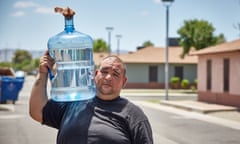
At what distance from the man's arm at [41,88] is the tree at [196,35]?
1400 inches

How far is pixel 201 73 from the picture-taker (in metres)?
25.4

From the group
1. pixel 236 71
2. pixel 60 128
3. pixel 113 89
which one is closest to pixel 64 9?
pixel 113 89

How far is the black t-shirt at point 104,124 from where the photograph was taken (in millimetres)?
3002

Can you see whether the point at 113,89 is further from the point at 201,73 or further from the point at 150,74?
the point at 150,74

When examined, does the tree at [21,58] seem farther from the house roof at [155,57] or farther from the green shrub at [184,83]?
the green shrub at [184,83]

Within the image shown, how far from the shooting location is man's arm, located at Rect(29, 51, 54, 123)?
320 cm

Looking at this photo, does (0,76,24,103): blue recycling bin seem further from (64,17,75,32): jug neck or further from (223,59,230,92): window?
(64,17,75,32): jug neck

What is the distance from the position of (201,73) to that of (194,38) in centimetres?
1326

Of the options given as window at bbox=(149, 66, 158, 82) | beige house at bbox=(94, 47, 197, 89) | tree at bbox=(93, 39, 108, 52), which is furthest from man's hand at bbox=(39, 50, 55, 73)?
tree at bbox=(93, 39, 108, 52)

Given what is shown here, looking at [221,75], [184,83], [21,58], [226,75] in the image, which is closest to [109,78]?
[226,75]

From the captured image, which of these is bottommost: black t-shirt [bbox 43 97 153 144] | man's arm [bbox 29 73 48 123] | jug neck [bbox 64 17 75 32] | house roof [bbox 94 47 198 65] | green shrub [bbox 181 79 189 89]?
green shrub [bbox 181 79 189 89]

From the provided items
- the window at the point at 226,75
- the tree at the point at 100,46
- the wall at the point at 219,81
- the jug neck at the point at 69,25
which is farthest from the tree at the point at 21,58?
the jug neck at the point at 69,25

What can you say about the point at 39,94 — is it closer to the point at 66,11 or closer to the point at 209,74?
the point at 66,11

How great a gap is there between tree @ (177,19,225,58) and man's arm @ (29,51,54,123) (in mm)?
35571
